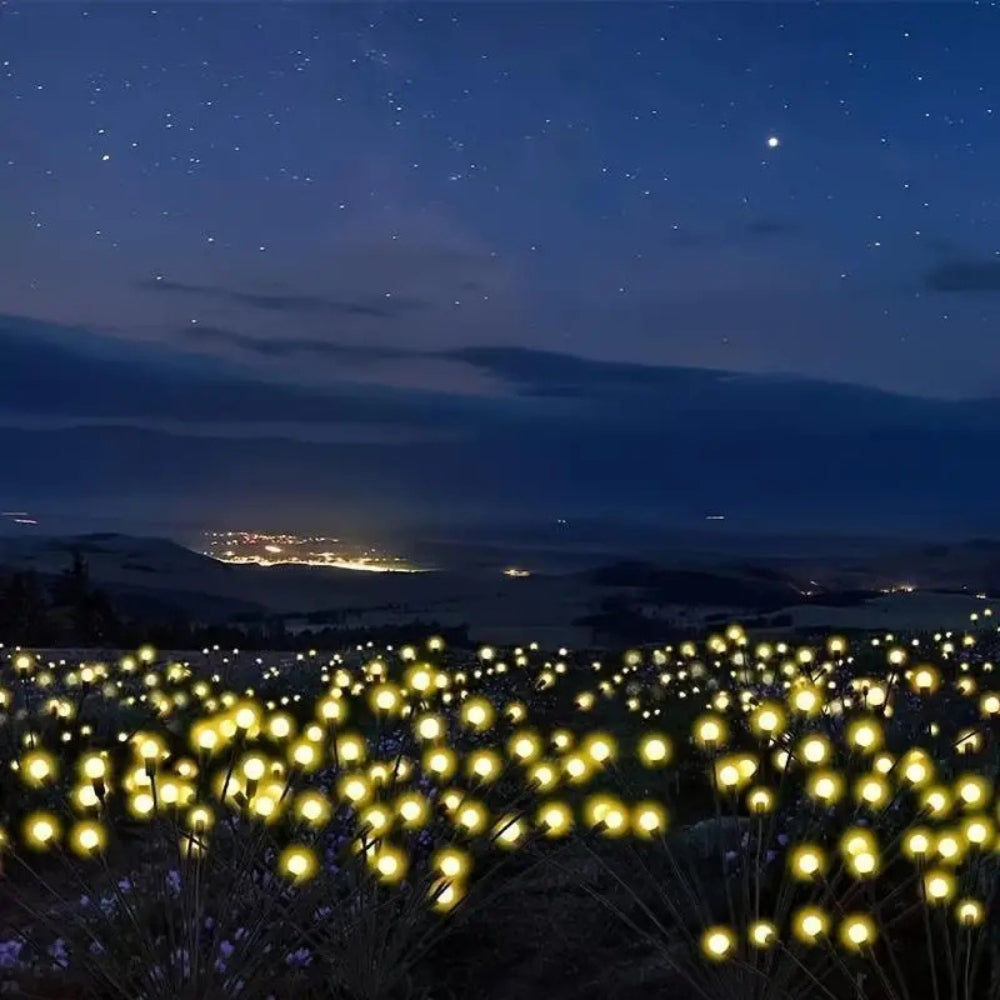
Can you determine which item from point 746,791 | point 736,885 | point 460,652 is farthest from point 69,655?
point 736,885

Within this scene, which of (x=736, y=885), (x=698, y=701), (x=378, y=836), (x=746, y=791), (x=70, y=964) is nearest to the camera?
(x=378, y=836)

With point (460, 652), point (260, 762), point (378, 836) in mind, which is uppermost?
point (260, 762)

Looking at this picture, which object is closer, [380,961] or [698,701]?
[380,961]

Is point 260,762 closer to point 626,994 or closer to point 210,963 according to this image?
Result: point 210,963

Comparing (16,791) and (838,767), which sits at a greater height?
(838,767)

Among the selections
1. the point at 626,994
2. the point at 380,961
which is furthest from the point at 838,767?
the point at 380,961

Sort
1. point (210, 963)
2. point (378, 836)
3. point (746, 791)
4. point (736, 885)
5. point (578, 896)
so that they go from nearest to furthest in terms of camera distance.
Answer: point (210, 963), point (378, 836), point (736, 885), point (578, 896), point (746, 791)
